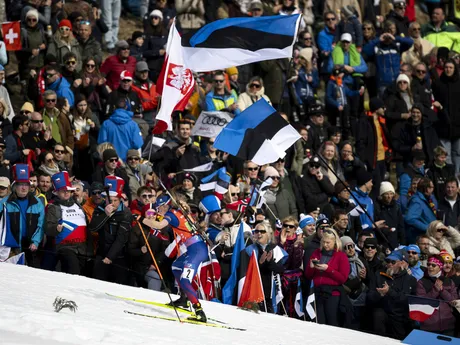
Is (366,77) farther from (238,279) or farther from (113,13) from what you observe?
(238,279)

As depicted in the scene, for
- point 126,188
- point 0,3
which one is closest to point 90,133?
point 126,188

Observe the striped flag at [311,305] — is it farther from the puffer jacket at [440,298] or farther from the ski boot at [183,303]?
the ski boot at [183,303]

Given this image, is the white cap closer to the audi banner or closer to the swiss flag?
the audi banner

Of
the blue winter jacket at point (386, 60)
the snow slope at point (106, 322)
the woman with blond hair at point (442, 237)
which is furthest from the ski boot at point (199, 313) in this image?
the blue winter jacket at point (386, 60)

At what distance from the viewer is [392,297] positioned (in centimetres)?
1819

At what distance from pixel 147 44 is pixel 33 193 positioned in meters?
6.95

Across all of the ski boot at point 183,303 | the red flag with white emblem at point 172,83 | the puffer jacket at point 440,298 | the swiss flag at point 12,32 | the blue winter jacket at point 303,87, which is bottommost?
the puffer jacket at point 440,298

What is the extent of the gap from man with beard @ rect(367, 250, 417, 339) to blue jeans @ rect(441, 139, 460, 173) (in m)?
7.91

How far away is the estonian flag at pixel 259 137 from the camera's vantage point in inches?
702

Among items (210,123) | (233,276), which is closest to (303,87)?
(210,123)

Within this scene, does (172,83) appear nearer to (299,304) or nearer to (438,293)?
(299,304)

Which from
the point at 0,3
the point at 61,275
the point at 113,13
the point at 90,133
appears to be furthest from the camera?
the point at 113,13

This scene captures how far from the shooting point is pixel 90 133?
22062 millimetres

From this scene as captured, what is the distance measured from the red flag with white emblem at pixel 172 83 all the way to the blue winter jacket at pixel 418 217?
276 inches
